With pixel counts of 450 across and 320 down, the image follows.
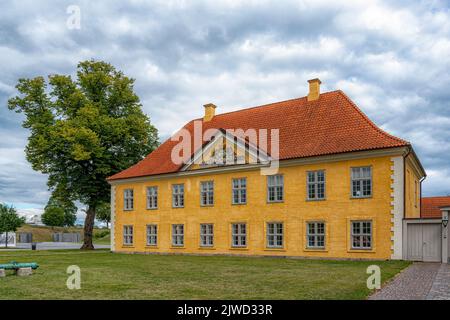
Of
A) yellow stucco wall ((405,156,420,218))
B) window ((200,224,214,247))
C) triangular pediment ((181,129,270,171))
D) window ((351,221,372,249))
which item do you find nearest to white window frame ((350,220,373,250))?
window ((351,221,372,249))

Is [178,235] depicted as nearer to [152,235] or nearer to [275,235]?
[152,235]

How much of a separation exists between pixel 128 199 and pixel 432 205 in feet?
76.4

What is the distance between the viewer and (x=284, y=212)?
28.8 meters

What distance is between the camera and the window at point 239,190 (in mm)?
30797

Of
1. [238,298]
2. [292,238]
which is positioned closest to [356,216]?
[292,238]

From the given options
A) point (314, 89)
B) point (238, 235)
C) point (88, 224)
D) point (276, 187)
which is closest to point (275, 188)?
point (276, 187)

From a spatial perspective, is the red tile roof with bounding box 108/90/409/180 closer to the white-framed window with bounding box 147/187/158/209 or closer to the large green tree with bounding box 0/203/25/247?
the white-framed window with bounding box 147/187/158/209

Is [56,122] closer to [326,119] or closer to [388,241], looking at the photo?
[326,119]

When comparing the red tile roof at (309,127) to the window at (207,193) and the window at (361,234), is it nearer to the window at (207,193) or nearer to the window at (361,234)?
the window at (207,193)

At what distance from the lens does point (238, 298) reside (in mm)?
11961

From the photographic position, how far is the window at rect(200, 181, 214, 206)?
3250cm

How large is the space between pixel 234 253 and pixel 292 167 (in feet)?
22.1

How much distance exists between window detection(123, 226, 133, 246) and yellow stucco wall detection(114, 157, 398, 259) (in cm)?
52

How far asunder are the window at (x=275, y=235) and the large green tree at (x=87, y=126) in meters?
16.4
